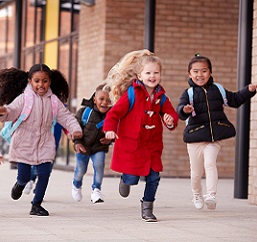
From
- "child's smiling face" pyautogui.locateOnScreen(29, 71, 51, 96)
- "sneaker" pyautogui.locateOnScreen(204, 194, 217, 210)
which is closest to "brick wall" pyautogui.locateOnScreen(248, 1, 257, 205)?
"sneaker" pyautogui.locateOnScreen(204, 194, 217, 210)

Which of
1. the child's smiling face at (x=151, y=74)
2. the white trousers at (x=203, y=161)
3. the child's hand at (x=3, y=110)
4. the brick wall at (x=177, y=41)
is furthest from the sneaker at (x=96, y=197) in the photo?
the brick wall at (x=177, y=41)

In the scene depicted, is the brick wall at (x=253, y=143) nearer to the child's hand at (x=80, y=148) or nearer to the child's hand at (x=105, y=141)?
the child's hand at (x=105, y=141)

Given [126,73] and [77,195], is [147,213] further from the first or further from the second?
[77,195]

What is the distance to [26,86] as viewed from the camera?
9.97 meters

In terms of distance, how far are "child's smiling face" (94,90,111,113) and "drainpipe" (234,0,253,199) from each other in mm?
1860

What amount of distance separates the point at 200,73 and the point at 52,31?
12.4 metres

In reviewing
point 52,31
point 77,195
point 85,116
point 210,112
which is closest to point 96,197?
point 77,195

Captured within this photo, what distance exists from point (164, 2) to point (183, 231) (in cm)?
1024

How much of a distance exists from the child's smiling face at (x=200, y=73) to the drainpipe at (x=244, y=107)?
209 cm

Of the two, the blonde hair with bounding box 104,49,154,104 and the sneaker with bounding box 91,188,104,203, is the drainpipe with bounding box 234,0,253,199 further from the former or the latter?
the blonde hair with bounding box 104,49,154,104

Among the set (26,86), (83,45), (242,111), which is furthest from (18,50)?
(26,86)

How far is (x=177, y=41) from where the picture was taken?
1795cm

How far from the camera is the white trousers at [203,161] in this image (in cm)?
1002

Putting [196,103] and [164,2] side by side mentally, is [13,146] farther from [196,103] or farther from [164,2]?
[164,2]
